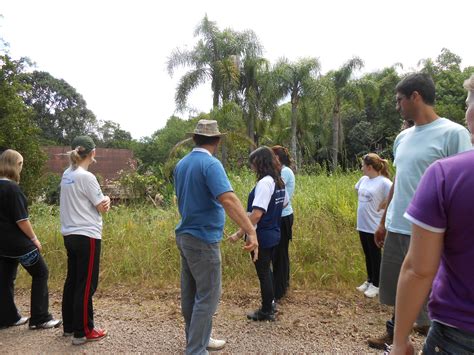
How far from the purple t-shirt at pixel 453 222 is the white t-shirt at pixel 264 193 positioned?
2435 millimetres

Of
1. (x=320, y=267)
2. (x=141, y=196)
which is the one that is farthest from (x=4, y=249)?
(x=141, y=196)

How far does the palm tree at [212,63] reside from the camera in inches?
907

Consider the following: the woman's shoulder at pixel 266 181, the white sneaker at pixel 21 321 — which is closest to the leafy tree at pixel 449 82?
the woman's shoulder at pixel 266 181

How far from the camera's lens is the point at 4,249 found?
12.6 ft

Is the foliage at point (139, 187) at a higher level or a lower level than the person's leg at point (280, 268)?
higher

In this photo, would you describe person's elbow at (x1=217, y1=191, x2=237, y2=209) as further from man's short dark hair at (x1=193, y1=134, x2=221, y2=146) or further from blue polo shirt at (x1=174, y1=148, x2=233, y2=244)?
man's short dark hair at (x1=193, y1=134, x2=221, y2=146)

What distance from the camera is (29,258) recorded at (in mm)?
3881

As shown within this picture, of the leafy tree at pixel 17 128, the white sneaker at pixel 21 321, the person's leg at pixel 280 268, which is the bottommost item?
the white sneaker at pixel 21 321

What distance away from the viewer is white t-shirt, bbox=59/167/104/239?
358 cm

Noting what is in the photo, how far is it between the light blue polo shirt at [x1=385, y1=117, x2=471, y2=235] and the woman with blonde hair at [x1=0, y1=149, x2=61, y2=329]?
3.21 m

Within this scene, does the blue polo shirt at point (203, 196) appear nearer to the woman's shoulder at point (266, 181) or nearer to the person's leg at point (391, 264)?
the woman's shoulder at point (266, 181)

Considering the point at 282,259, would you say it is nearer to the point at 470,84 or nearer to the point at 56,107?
the point at 470,84

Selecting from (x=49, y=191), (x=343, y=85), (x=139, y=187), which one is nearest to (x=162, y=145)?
(x=343, y=85)

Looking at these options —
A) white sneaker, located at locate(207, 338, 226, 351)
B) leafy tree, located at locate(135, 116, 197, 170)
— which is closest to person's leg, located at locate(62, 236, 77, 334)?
white sneaker, located at locate(207, 338, 226, 351)
